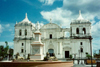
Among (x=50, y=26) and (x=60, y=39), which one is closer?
(x=60, y=39)

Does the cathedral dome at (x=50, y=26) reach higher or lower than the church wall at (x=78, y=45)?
higher

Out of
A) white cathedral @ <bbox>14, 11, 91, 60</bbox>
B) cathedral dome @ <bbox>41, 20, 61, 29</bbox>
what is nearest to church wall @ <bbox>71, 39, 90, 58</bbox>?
white cathedral @ <bbox>14, 11, 91, 60</bbox>

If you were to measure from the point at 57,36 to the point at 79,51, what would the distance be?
8.58 metres

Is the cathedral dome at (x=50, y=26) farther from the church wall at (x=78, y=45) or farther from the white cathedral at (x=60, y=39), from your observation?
the church wall at (x=78, y=45)

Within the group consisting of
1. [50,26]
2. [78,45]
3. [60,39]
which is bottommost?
[78,45]

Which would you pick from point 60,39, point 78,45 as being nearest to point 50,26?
point 60,39

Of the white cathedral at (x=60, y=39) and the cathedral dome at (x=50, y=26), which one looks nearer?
the white cathedral at (x=60, y=39)

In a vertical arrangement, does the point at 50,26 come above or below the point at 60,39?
above

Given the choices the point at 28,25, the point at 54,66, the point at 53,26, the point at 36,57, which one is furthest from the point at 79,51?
the point at 54,66

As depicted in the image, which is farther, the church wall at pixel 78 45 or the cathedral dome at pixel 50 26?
the cathedral dome at pixel 50 26

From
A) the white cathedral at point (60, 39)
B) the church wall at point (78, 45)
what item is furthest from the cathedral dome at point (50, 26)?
the church wall at point (78, 45)

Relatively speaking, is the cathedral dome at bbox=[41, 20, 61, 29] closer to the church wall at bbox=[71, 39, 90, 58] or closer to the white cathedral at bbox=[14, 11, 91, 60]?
the white cathedral at bbox=[14, 11, 91, 60]

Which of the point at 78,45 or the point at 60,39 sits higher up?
the point at 60,39

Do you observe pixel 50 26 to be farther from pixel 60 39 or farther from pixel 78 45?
pixel 78 45
